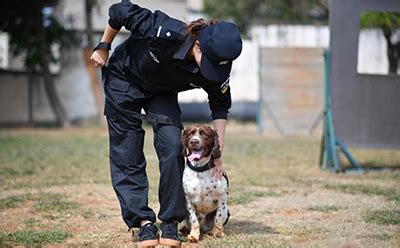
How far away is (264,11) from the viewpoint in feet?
99.1

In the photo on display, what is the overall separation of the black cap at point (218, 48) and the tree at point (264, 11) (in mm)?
24211

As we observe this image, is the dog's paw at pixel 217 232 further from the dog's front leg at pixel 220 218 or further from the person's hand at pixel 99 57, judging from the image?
the person's hand at pixel 99 57

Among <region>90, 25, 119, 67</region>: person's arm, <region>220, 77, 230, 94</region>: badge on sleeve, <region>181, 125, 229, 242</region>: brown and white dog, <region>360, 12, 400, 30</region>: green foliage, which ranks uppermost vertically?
<region>360, 12, 400, 30</region>: green foliage

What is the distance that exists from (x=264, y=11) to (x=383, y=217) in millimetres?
24879

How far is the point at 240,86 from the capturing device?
18719 millimetres

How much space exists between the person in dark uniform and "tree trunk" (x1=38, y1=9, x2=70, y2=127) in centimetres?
1239

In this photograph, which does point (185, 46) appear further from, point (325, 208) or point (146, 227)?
point (325, 208)

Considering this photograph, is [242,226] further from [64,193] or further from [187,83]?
[64,193]

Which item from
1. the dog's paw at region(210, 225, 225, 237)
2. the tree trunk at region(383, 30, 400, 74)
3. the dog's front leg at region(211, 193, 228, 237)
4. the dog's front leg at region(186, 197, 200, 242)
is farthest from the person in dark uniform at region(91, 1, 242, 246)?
the tree trunk at region(383, 30, 400, 74)

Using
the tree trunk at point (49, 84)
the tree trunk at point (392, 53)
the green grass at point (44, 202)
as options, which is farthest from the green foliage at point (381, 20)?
the tree trunk at point (49, 84)

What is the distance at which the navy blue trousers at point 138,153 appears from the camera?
503 cm

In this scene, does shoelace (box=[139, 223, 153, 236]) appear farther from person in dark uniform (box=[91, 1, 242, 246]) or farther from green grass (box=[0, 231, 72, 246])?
green grass (box=[0, 231, 72, 246])

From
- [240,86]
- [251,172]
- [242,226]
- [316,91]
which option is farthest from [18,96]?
[242,226]

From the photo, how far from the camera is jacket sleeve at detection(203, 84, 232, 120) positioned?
16.4 ft
